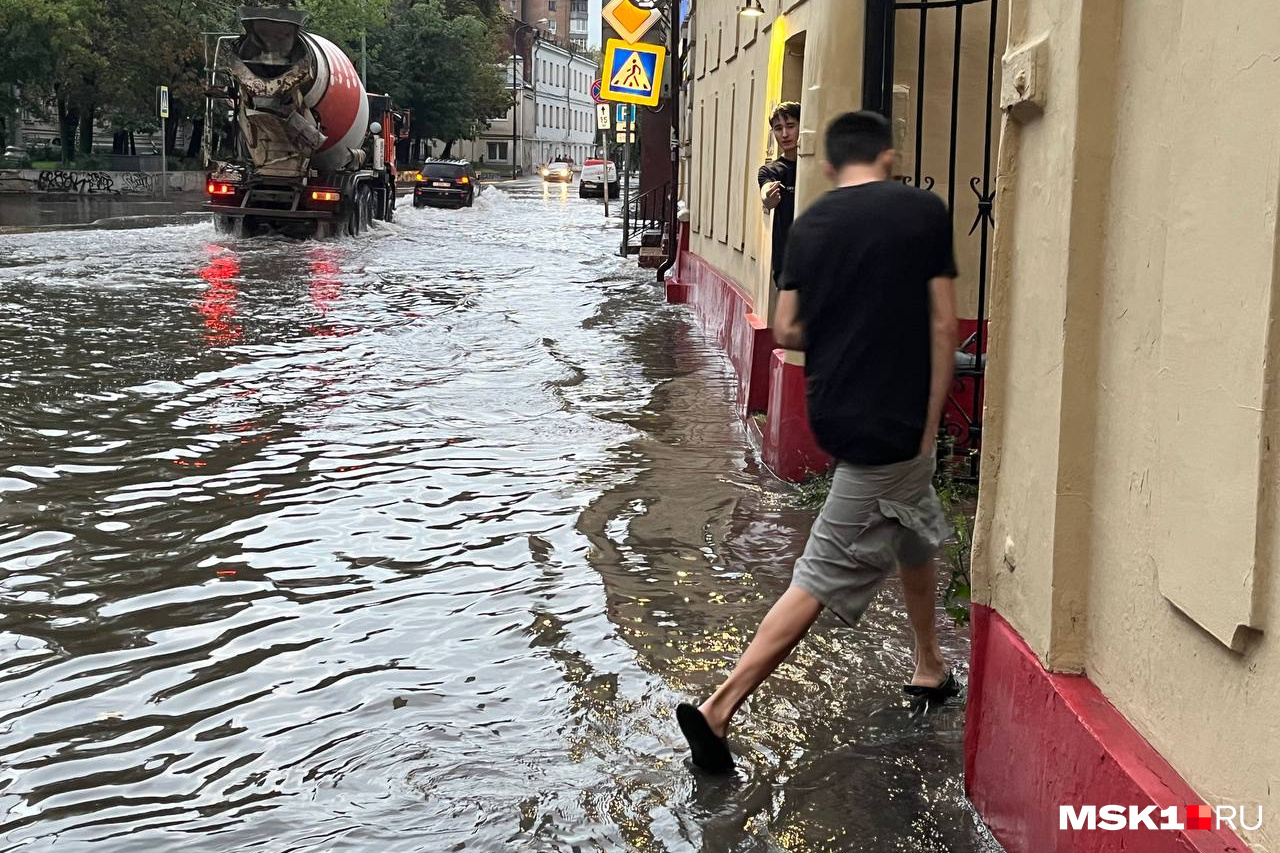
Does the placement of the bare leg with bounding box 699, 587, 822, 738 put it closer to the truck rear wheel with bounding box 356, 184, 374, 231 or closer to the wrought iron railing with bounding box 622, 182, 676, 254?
the wrought iron railing with bounding box 622, 182, 676, 254

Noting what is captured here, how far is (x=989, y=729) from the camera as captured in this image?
402cm

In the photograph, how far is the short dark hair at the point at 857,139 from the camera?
456cm

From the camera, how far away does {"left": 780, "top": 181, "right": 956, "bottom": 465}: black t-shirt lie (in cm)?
432

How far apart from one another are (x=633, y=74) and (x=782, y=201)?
45.5 feet

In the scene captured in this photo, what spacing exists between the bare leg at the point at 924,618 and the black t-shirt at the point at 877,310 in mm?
545

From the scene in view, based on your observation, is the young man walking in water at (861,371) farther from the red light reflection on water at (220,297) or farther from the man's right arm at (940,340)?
the red light reflection on water at (220,297)

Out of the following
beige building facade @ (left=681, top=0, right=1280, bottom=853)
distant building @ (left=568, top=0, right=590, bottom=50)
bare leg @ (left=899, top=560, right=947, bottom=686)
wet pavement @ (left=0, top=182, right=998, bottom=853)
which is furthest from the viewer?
distant building @ (left=568, top=0, right=590, bottom=50)

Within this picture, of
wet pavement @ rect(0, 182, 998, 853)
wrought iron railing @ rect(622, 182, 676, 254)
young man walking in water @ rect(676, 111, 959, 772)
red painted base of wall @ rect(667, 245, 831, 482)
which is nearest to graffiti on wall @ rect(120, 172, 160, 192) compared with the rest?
wrought iron railing @ rect(622, 182, 676, 254)

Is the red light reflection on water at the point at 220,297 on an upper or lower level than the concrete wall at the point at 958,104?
lower

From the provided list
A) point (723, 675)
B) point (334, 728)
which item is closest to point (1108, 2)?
point (723, 675)

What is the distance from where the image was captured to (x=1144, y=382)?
3.25 meters

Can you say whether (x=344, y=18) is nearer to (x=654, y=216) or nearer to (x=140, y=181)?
(x=140, y=181)

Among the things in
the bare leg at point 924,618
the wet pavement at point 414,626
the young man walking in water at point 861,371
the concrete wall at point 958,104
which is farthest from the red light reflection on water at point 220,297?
the young man walking in water at point 861,371

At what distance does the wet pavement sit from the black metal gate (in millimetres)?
1187
